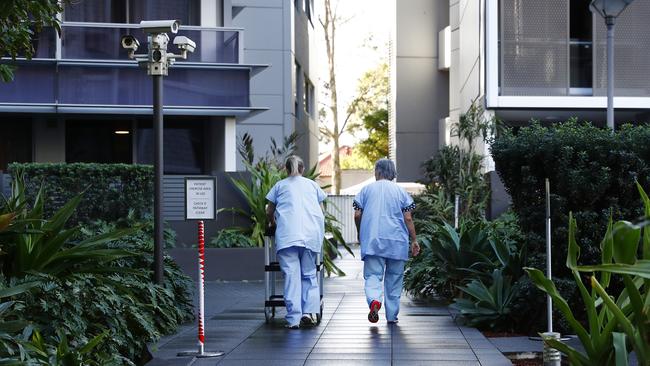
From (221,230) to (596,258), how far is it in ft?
32.8

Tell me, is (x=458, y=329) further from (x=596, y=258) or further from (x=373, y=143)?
(x=373, y=143)

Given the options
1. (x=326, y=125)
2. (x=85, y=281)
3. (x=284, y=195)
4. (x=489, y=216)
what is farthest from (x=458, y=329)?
(x=326, y=125)

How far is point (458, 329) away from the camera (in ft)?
34.7

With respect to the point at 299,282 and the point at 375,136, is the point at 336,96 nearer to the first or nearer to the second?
the point at 375,136

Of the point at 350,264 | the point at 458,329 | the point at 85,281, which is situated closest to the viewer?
the point at 85,281

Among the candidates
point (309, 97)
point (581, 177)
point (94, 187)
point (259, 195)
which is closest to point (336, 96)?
point (309, 97)

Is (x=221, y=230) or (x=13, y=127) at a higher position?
(x=13, y=127)

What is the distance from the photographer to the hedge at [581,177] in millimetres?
9617

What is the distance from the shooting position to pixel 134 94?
20.1 m

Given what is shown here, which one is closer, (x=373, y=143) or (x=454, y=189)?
(x=454, y=189)

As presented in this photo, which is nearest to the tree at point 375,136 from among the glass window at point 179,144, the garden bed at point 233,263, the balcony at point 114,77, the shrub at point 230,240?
the glass window at point 179,144

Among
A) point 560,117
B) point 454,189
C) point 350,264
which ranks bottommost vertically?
point 350,264

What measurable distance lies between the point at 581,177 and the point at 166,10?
1370 cm

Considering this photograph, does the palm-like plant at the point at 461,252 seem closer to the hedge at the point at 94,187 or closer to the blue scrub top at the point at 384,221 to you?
the blue scrub top at the point at 384,221
